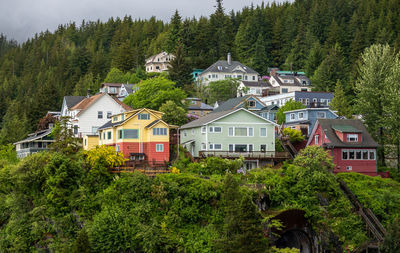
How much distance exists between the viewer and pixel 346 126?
182 feet

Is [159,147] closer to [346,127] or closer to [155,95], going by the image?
[155,95]

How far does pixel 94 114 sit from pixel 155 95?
954 centimetres

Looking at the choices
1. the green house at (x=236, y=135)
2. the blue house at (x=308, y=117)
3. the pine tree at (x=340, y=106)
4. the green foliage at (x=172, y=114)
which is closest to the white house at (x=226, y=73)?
the pine tree at (x=340, y=106)

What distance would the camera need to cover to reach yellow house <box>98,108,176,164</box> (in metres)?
53.2

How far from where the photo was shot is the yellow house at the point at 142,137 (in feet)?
175

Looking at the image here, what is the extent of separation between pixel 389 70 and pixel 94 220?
129ft

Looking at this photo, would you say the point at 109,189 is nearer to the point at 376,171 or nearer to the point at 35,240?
the point at 35,240

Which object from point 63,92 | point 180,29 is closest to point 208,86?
point 180,29

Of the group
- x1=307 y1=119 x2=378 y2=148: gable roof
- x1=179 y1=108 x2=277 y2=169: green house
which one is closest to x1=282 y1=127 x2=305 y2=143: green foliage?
x1=179 y1=108 x2=277 y2=169: green house

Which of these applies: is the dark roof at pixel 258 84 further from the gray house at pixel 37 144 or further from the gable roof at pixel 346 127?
the gray house at pixel 37 144

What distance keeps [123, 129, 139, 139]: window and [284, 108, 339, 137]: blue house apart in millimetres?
24616

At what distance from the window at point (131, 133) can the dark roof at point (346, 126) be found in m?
20.5

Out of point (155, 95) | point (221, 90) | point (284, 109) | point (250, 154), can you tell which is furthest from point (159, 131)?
point (221, 90)

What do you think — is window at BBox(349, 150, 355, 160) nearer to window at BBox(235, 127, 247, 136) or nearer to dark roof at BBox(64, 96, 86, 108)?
window at BBox(235, 127, 247, 136)
